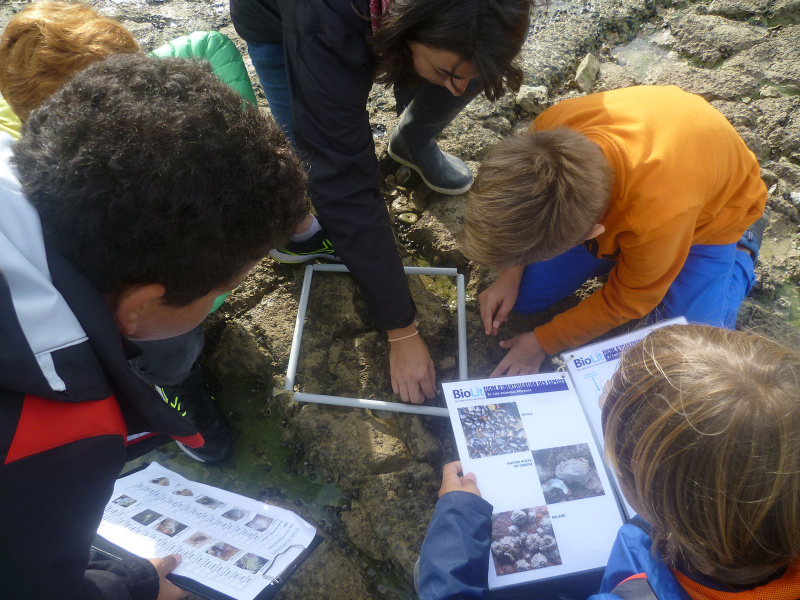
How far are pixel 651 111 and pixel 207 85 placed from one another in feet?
4.38

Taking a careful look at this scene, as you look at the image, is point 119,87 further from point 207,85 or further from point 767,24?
point 767,24

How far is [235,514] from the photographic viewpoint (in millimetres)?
1553

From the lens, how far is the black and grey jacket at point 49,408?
79 centimetres

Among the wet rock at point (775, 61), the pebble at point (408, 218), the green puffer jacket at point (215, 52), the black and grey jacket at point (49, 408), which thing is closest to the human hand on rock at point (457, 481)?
the black and grey jacket at point (49, 408)

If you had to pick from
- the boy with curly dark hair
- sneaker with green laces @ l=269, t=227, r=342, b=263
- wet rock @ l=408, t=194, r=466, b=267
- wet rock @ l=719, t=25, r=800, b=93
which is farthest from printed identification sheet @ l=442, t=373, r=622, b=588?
wet rock @ l=719, t=25, r=800, b=93

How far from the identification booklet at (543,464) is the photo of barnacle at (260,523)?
0.65 meters

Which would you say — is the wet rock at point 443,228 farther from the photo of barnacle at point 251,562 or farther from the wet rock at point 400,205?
the photo of barnacle at point 251,562

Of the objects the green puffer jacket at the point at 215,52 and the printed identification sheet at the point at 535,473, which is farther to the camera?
the green puffer jacket at the point at 215,52

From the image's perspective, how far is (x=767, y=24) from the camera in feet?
9.98

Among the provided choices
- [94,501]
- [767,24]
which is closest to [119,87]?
[94,501]

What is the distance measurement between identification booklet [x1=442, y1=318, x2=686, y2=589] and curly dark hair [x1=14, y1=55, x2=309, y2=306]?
999mm

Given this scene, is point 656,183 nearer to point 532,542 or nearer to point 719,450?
point 719,450

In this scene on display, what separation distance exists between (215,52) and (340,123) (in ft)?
2.78

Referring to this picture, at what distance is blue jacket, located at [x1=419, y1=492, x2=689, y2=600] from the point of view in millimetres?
1188
